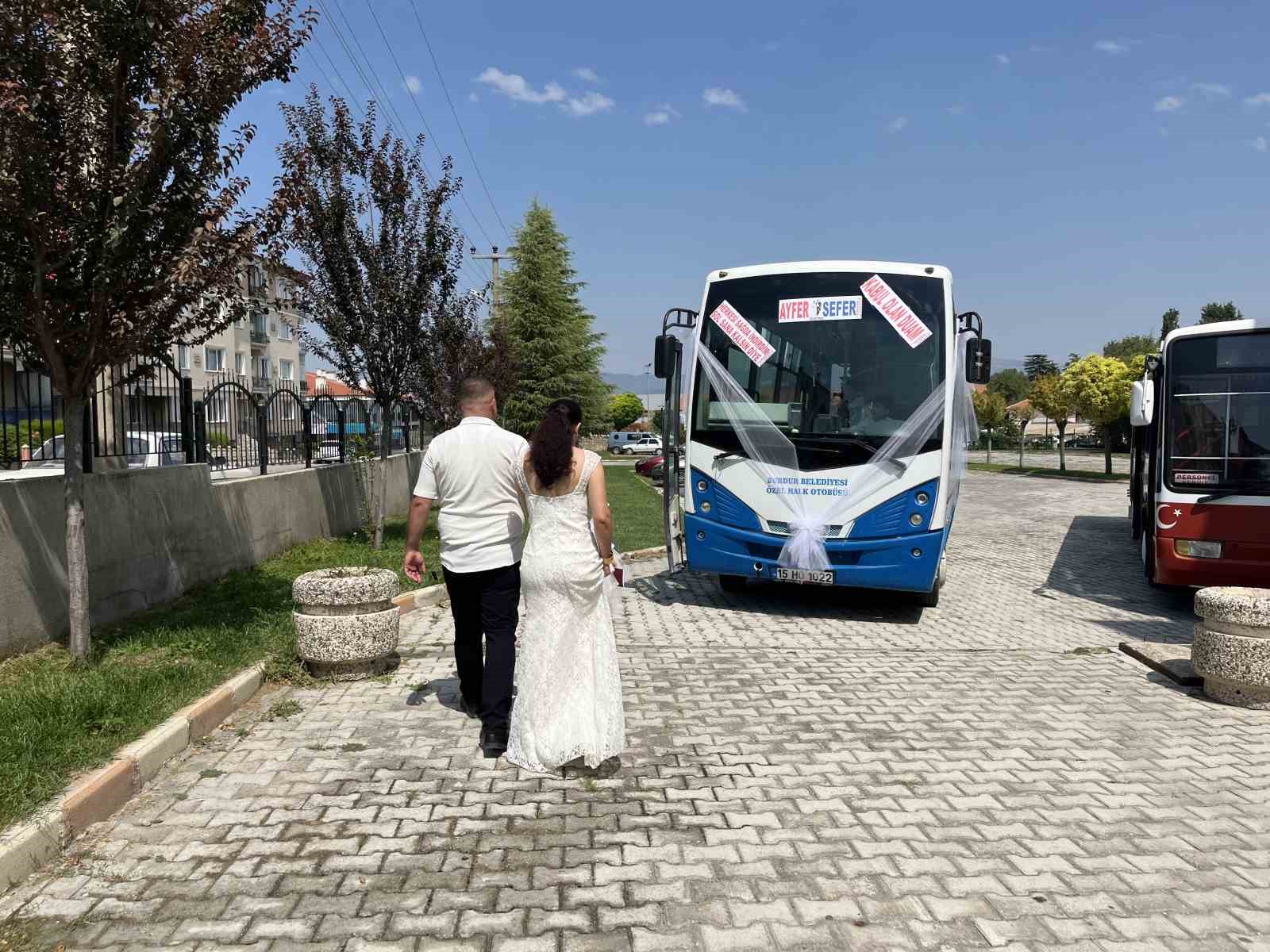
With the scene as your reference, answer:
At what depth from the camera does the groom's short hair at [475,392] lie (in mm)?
5082

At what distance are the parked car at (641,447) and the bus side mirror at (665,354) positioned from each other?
59.9 meters

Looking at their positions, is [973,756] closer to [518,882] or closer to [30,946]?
[518,882]

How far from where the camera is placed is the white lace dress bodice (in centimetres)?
468

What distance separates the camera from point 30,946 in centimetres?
306

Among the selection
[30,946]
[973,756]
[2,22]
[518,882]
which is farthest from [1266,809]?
[2,22]

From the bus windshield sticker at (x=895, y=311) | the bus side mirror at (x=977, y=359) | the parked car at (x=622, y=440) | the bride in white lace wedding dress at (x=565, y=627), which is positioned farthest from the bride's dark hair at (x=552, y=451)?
the parked car at (x=622, y=440)

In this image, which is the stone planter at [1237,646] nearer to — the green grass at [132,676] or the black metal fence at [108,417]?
the green grass at [132,676]

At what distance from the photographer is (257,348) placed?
58.2 m

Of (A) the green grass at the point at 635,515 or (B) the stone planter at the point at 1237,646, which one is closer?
(B) the stone planter at the point at 1237,646

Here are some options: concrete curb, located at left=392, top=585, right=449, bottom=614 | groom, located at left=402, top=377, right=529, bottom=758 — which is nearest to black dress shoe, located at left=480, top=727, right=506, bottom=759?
groom, located at left=402, top=377, right=529, bottom=758

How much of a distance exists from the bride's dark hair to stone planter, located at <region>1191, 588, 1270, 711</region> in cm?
455

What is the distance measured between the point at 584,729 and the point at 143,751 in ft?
7.13

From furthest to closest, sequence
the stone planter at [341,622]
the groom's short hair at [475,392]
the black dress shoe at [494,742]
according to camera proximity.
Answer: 1. the stone planter at [341,622]
2. the groom's short hair at [475,392]
3. the black dress shoe at [494,742]

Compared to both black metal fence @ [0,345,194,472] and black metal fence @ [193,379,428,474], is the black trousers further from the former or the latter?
black metal fence @ [193,379,428,474]
